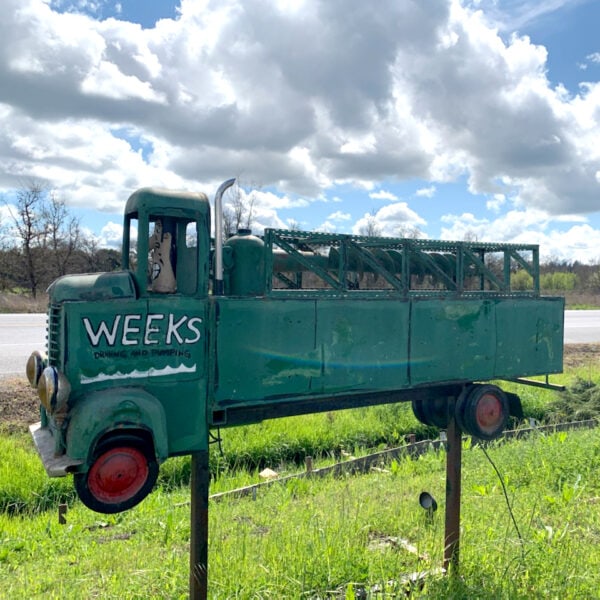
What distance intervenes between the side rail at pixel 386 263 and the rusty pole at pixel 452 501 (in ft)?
4.31

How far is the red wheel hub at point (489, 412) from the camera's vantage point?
4207 mm

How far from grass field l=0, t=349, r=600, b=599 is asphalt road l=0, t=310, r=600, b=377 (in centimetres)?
325

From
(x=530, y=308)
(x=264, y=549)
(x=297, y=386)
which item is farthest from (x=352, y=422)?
(x=297, y=386)

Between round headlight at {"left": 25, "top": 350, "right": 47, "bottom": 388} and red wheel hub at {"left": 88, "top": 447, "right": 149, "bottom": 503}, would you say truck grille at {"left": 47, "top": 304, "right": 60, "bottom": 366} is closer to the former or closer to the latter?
round headlight at {"left": 25, "top": 350, "right": 47, "bottom": 388}

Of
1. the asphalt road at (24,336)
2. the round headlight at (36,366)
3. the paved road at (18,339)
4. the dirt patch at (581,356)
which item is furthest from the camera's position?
the dirt patch at (581,356)

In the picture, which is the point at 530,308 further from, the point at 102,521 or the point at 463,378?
the point at 102,521

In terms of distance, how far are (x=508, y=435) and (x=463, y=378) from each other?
7.37 m

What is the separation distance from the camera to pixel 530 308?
4.46 metres

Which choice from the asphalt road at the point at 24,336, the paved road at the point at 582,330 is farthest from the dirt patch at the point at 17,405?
the paved road at the point at 582,330

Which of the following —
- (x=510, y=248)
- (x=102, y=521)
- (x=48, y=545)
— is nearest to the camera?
(x=510, y=248)

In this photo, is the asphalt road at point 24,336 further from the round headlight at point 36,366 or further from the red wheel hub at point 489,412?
the red wheel hub at point 489,412

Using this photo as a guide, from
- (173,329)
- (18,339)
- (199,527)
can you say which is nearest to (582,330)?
(18,339)

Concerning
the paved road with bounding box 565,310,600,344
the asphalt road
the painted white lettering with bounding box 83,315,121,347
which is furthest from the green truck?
the paved road with bounding box 565,310,600,344

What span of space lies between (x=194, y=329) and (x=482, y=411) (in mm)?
Result: 2390
